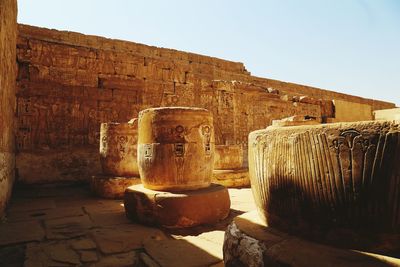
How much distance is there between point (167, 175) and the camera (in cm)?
361

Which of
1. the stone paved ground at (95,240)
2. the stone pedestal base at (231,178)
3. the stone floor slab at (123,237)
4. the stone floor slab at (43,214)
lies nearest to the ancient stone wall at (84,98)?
the stone paved ground at (95,240)

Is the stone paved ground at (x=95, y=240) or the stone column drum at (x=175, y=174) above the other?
the stone column drum at (x=175, y=174)

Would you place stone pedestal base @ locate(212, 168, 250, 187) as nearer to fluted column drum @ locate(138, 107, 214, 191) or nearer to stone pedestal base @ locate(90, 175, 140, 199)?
stone pedestal base @ locate(90, 175, 140, 199)

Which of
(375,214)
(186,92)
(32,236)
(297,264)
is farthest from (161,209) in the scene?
(186,92)

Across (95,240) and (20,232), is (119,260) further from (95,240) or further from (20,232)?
(20,232)

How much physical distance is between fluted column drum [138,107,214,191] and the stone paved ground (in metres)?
0.63

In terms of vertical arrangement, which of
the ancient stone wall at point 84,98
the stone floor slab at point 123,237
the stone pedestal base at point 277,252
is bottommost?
the stone floor slab at point 123,237

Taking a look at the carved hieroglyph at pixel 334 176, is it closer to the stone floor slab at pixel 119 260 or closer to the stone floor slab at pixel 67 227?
the stone floor slab at pixel 119 260

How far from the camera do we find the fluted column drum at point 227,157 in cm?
665

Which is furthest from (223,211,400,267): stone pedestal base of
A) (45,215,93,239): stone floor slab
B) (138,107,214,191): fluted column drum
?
(45,215,93,239): stone floor slab

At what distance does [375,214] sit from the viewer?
142 cm

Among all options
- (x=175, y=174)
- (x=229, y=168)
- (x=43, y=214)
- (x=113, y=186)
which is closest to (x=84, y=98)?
(x=113, y=186)

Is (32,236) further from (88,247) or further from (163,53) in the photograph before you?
(163,53)

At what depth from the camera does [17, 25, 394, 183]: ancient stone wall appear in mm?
6242
